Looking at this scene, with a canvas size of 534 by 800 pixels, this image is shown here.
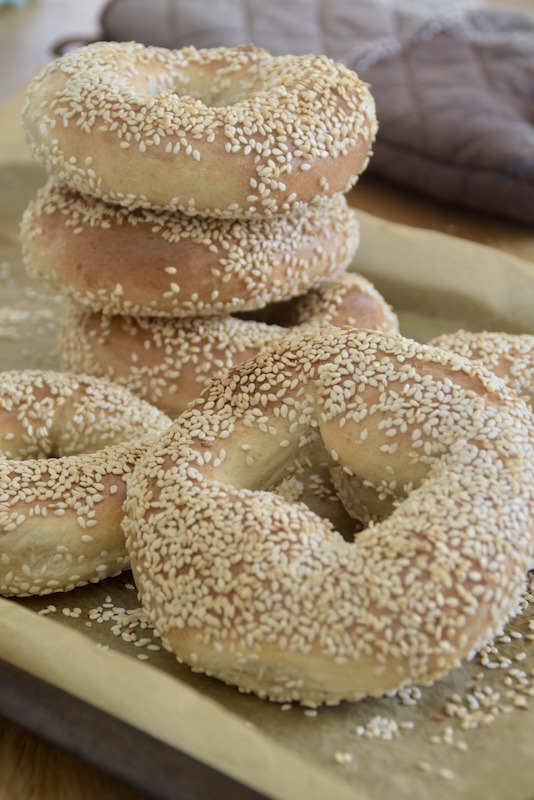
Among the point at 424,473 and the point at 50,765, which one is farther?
the point at 424,473

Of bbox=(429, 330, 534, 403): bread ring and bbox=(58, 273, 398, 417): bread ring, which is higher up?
bbox=(429, 330, 534, 403): bread ring

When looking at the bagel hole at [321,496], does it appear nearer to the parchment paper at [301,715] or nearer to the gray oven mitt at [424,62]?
the parchment paper at [301,715]

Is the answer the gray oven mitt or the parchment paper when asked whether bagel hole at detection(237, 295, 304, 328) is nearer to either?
the parchment paper

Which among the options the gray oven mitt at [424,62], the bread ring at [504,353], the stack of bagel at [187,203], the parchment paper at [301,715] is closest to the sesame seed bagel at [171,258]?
the stack of bagel at [187,203]

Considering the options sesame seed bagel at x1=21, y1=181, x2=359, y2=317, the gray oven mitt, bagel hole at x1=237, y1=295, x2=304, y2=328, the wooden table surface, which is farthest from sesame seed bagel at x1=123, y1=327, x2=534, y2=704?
the gray oven mitt

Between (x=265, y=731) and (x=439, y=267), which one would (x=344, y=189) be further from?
(x=265, y=731)

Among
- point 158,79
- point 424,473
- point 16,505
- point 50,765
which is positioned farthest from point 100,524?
point 158,79

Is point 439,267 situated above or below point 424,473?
below
